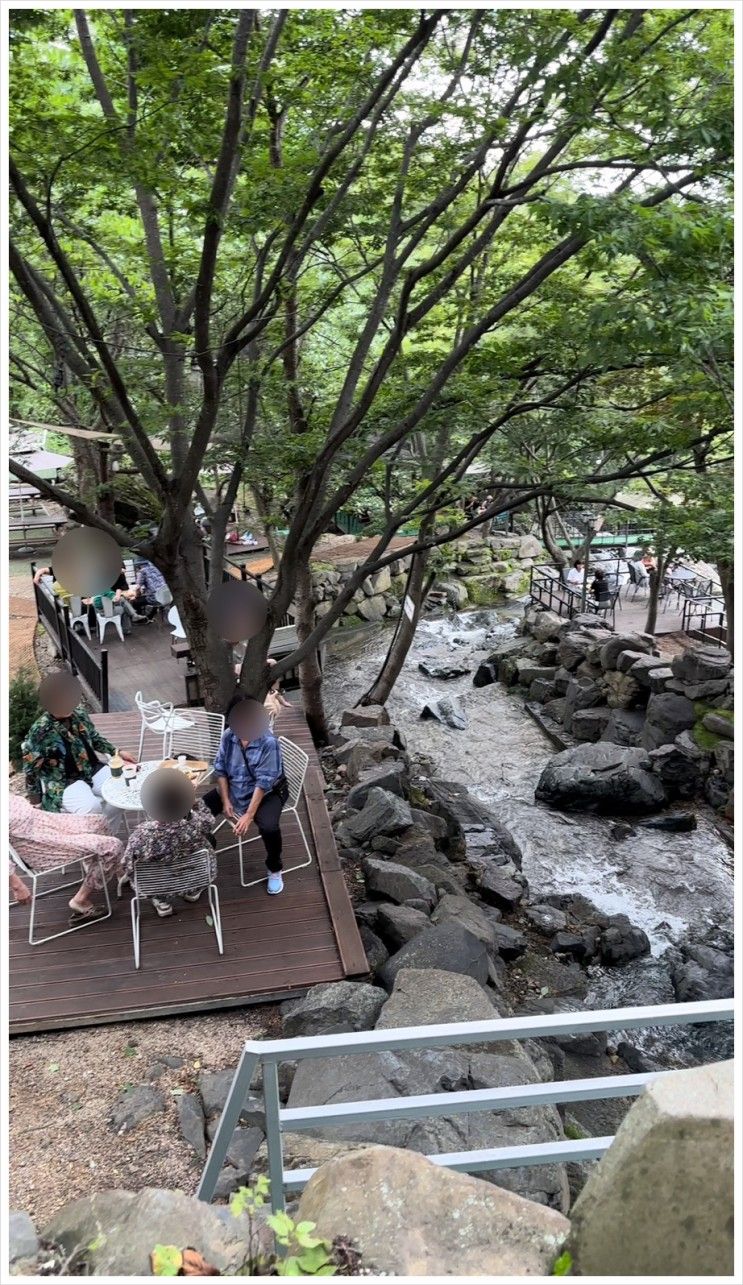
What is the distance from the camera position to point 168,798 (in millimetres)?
5871

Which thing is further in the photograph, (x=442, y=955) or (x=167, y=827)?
(x=442, y=955)

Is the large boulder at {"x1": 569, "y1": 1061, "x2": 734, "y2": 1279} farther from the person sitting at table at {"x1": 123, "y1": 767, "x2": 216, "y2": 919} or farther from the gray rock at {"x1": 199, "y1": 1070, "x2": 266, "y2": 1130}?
the person sitting at table at {"x1": 123, "y1": 767, "x2": 216, "y2": 919}

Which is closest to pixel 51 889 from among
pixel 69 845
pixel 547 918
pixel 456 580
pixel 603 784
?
pixel 69 845

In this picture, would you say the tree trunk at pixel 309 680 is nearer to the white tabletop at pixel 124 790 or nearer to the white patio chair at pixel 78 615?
the white patio chair at pixel 78 615

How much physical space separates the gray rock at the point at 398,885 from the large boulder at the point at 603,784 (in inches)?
221

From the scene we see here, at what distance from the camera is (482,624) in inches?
892

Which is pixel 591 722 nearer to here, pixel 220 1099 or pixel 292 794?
pixel 292 794

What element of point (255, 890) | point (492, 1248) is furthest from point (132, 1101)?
point (492, 1248)

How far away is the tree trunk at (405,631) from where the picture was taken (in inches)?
526

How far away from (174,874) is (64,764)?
136cm

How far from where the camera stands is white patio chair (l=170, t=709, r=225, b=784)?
27.2 ft

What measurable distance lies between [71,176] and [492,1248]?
22.2 ft

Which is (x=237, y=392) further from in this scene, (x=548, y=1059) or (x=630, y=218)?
(x=548, y=1059)

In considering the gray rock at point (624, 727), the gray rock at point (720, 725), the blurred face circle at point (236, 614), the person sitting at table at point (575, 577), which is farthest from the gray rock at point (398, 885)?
the person sitting at table at point (575, 577)
